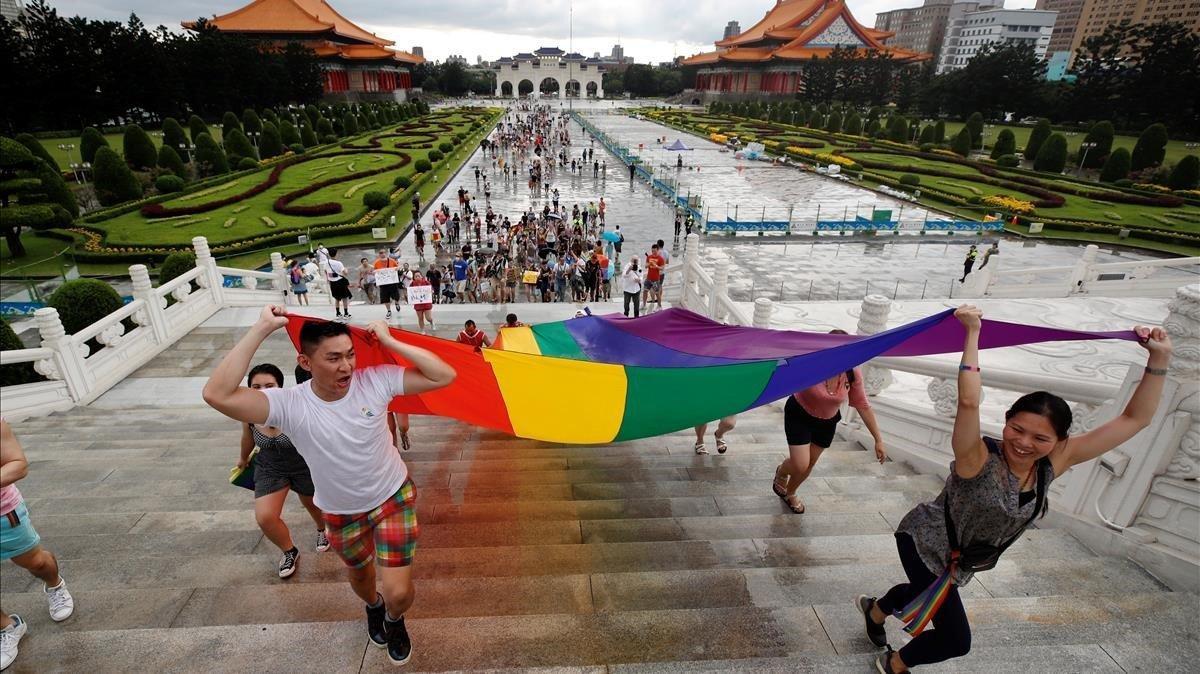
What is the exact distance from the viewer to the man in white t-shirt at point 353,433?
239cm

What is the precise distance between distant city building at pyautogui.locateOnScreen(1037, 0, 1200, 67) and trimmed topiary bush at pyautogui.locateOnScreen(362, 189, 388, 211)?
56.1 meters

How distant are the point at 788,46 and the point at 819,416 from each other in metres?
79.5

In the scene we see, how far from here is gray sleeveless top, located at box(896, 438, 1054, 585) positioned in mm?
2240

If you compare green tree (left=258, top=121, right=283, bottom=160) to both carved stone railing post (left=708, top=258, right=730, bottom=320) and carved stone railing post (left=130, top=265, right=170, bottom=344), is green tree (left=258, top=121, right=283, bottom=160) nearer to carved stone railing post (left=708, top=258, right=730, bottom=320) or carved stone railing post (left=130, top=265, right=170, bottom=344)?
carved stone railing post (left=130, top=265, right=170, bottom=344)

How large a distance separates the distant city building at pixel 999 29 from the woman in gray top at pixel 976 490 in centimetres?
13239

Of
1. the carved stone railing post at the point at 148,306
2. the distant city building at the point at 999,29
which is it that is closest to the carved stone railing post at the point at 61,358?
the carved stone railing post at the point at 148,306

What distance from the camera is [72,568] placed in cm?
333

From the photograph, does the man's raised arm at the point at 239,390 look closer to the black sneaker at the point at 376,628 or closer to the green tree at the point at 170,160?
the black sneaker at the point at 376,628

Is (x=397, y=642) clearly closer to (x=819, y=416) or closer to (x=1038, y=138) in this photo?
(x=819, y=416)

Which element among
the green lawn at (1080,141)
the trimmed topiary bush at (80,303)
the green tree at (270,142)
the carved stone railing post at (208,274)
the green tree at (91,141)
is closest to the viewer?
the trimmed topiary bush at (80,303)

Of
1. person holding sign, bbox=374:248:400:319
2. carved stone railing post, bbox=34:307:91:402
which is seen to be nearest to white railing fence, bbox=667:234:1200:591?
person holding sign, bbox=374:248:400:319

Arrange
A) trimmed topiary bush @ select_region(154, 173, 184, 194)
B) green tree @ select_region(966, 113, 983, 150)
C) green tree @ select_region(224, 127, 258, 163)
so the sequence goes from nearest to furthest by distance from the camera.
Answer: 1. trimmed topiary bush @ select_region(154, 173, 184, 194)
2. green tree @ select_region(224, 127, 258, 163)
3. green tree @ select_region(966, 113, 983, 150)

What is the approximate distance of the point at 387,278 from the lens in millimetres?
10617

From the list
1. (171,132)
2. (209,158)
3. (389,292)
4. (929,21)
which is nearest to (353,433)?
(389,292)
